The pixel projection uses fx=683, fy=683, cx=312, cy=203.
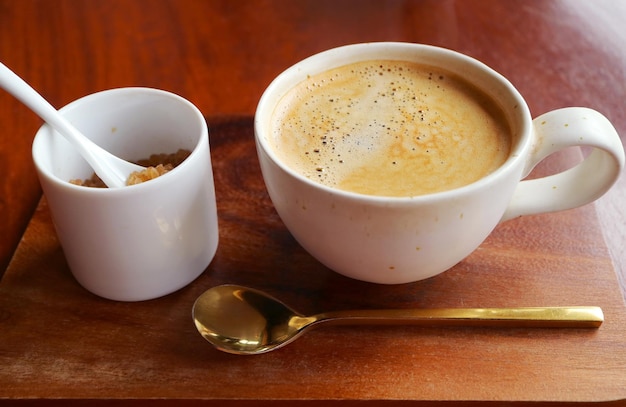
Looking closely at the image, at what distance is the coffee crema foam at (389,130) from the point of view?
0.87m

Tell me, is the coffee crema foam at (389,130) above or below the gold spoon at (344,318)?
above

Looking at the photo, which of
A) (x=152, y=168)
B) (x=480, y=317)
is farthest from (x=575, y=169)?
(x=152, y=168)

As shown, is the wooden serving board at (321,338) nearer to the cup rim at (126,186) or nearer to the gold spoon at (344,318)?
the gold spoon at (344,318)

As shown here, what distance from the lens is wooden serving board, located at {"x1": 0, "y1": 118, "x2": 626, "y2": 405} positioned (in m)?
0.82

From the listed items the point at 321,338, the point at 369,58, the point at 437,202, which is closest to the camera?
the point at 437,202

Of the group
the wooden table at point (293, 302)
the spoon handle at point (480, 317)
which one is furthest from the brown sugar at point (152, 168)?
the spoon handle at point (480, 317)

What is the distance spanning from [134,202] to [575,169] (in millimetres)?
586

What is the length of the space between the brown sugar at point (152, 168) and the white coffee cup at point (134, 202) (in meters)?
0.01

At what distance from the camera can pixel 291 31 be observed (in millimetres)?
1741

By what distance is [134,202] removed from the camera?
848 millimetres

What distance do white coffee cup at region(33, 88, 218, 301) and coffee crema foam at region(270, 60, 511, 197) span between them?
14cm

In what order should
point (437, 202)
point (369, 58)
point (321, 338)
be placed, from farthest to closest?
point (369, 58)
point (321, 338)
point (437, 202)

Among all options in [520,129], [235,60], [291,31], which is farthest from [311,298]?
[291,31]

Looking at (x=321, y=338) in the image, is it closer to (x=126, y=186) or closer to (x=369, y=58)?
(x=126, y=186)
